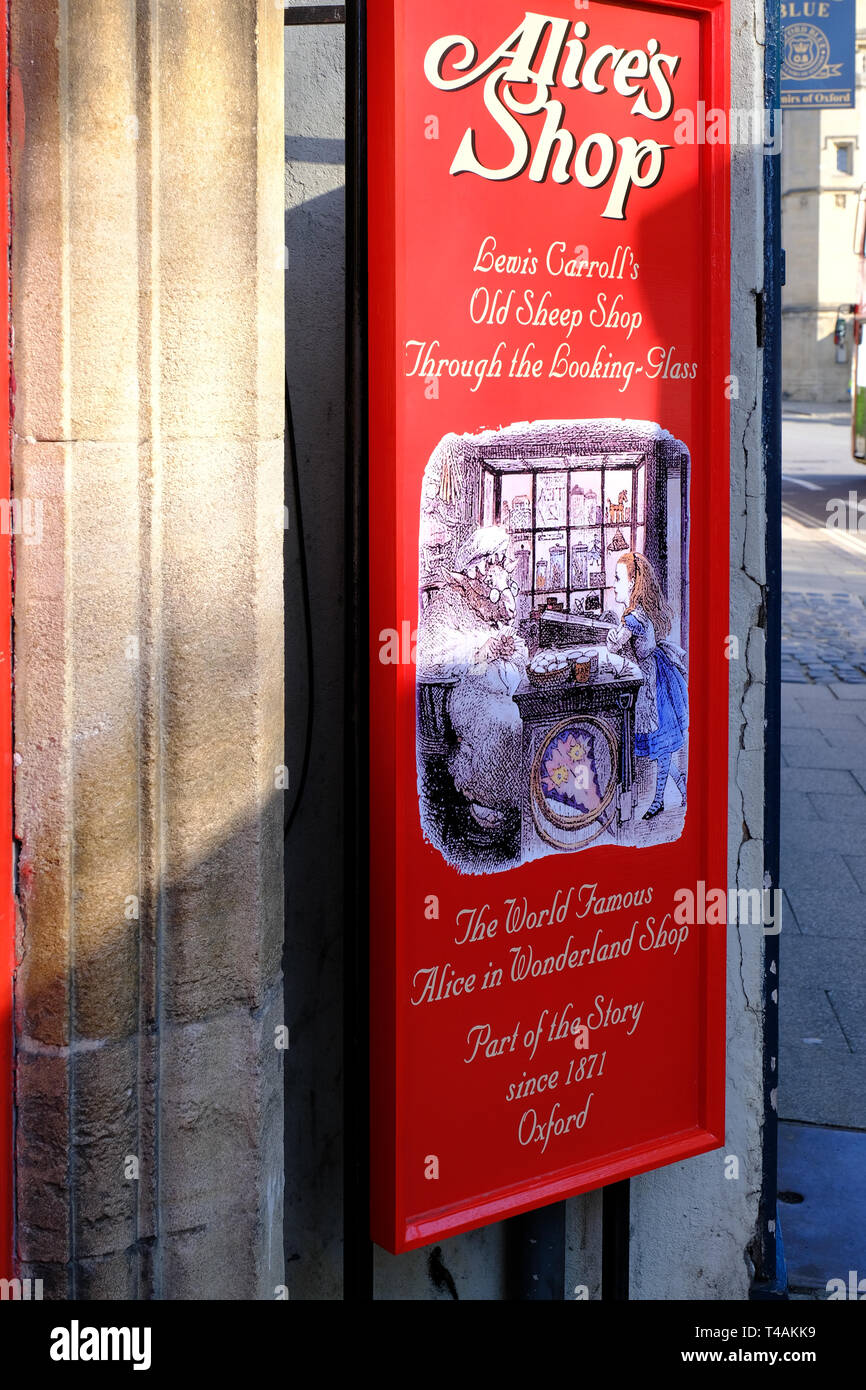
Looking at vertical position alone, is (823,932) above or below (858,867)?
below

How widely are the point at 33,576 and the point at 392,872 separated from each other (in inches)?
34.1

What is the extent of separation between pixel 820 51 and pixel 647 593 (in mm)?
16312

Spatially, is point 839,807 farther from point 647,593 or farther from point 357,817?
point 357,817

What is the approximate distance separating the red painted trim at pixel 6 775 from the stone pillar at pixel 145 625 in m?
0.02

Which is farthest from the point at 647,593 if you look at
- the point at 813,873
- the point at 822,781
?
the point at 822,781

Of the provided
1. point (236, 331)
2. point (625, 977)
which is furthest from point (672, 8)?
point (625, 977)

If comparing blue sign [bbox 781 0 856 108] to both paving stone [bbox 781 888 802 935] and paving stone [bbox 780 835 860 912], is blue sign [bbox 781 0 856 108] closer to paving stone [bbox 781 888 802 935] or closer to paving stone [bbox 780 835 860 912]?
paving stone [bbox 780 835 860 912]

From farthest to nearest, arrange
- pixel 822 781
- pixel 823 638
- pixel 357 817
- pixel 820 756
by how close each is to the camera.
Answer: pixel 823 638 → pixel 820 756 → pixel 822 781 → pixel 357 817

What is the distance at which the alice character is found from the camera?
2906 millimetres

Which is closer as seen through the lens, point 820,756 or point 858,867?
point 858,867

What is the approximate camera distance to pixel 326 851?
3.17 meters

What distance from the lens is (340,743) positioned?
3160 mm

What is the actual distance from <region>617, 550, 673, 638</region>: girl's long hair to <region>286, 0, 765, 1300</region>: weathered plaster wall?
0.45 meters
